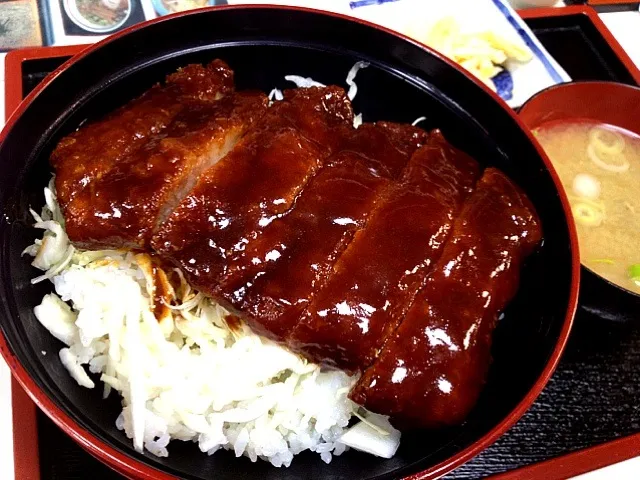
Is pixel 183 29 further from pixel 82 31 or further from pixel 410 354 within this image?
pixel 410 354

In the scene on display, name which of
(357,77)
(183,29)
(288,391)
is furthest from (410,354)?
(183,29)

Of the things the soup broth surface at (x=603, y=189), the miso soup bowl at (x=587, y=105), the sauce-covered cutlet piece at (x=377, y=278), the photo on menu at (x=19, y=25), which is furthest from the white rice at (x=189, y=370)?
the miso soup bowl at (x=587, y=105)

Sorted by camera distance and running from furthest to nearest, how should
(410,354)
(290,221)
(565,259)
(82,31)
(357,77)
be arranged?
(82,31) < (357,77) < (565,259) < (290,221) < (410,354)

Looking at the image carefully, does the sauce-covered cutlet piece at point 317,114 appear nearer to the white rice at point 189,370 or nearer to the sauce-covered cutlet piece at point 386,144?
the sauce-covered cutlet piece at point 386,144

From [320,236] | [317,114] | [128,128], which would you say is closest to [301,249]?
[320,236]

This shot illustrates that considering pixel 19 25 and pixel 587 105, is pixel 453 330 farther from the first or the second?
pixel 19 25
